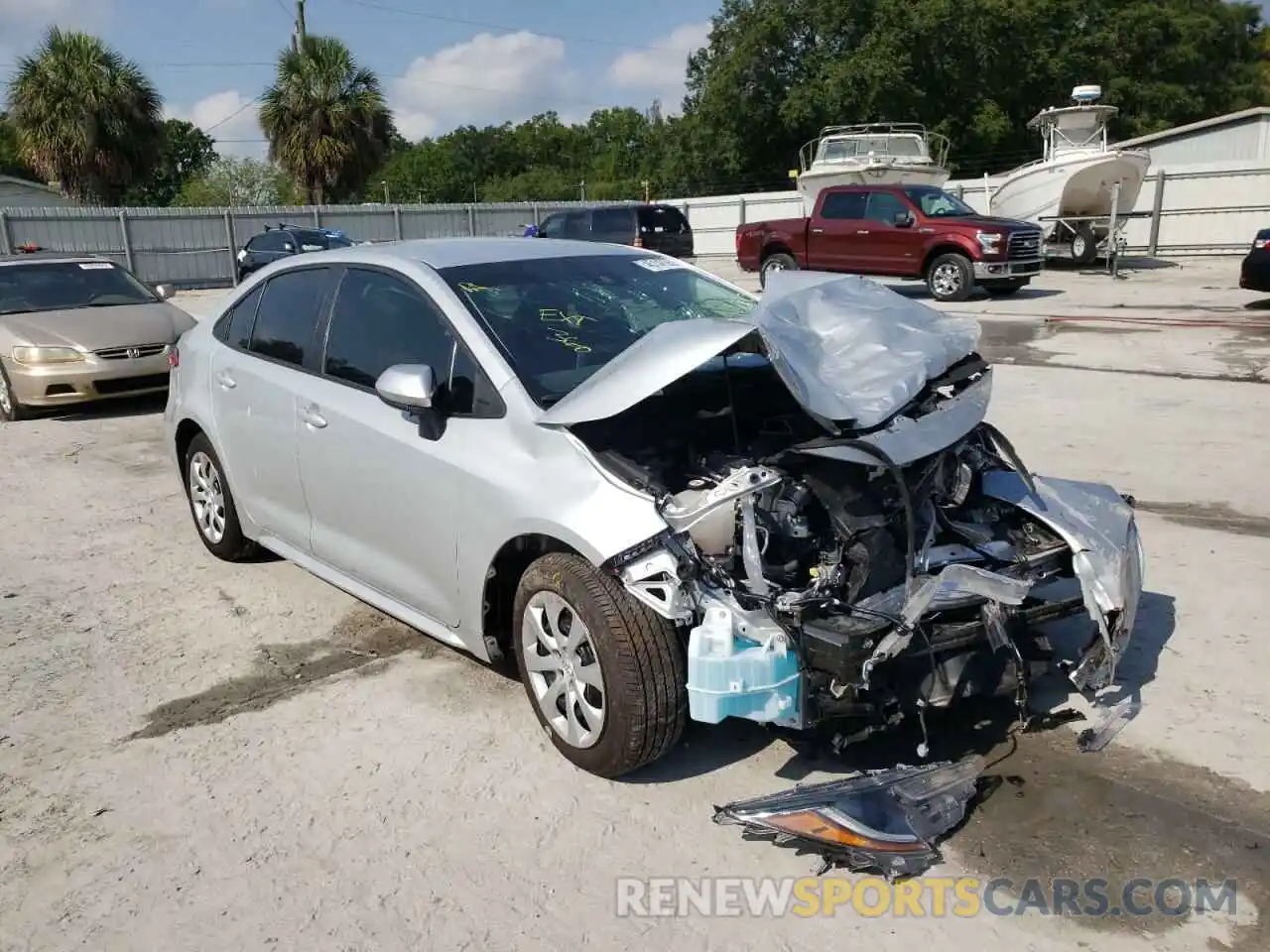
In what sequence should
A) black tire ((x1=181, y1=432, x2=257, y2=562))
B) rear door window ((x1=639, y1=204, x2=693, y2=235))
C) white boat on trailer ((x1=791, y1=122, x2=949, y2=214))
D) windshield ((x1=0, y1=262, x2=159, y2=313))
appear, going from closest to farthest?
black tire ((x1=181, y1=432, x2=257, y2=562)), windshield ((x1=0, y1=262, x2=159, y2=313)), rear door window ((x1=639, y1=204, x2=693, y2=235)), white boat on trailer ((x1=791, y1=122, x2=949, y2=214))

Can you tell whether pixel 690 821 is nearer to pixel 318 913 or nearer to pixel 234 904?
pixel 318 913

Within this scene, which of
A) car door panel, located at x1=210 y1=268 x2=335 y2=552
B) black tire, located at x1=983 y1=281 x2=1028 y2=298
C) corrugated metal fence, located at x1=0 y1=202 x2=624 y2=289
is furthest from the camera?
corrugated metal fence, located at x1=0 y1=202 x2=624 y2=289

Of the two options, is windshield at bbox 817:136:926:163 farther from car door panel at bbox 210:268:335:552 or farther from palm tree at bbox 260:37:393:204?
car door panel at bbox 210:268:335:552

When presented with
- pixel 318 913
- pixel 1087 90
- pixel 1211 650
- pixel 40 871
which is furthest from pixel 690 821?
pixel 1087 90

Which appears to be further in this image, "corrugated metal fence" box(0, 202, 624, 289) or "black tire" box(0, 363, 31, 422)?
"corrugated metal fence" box(0, 202, 624, 289)

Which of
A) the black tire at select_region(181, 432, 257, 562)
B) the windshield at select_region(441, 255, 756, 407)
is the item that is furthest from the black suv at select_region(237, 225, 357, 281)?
the windshield at select_region(441, 255, 756, 407)

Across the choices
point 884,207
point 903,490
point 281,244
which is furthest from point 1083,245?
point 903,490

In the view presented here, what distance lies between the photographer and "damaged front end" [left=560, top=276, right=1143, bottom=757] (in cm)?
311

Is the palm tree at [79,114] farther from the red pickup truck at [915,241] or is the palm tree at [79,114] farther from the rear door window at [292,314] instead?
the rear door window at [292,314]

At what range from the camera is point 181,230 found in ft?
99.9

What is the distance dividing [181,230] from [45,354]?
76.3 ft

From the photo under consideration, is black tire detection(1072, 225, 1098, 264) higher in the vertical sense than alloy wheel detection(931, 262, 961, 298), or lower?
higher

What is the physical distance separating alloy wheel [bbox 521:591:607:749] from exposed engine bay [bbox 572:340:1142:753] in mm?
321

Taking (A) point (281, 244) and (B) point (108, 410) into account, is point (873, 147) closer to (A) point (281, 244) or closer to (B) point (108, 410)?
(A) point (281, 244)
